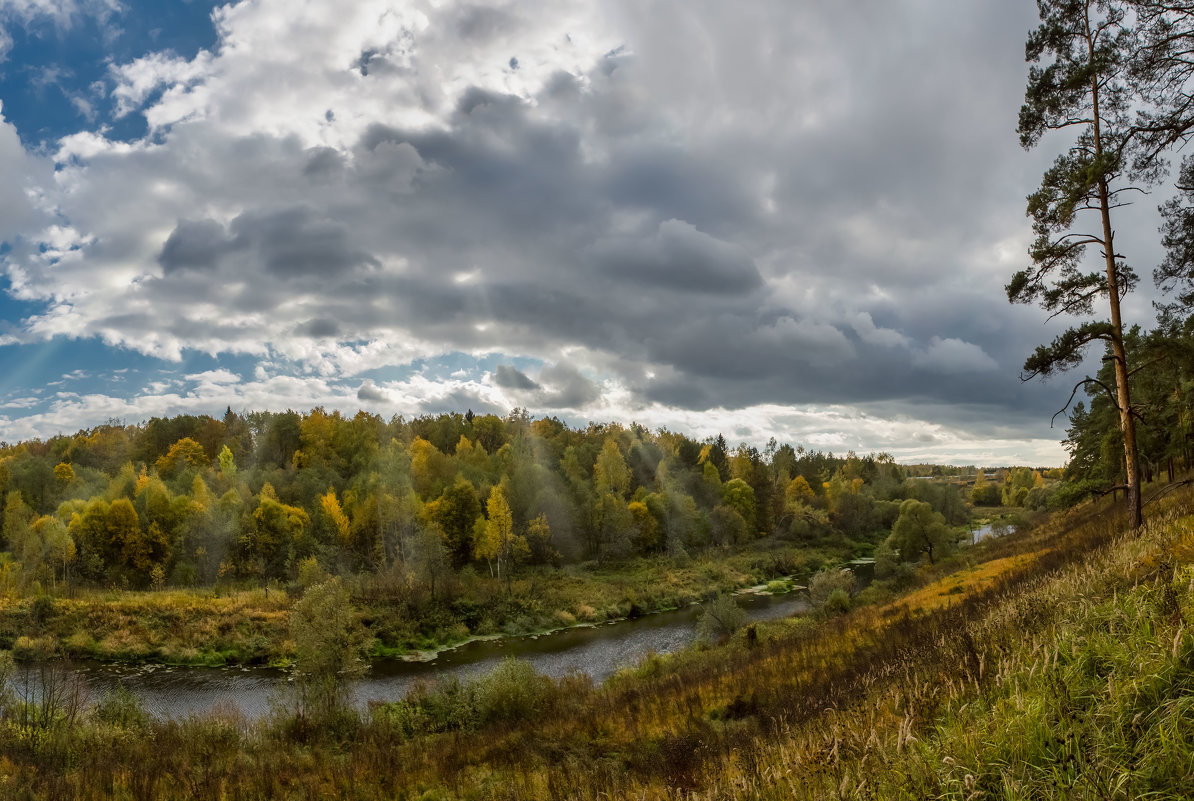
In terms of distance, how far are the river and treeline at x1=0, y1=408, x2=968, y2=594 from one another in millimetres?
11477

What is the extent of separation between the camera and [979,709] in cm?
514

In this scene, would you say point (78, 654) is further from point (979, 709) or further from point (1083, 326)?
point (1083, 326)

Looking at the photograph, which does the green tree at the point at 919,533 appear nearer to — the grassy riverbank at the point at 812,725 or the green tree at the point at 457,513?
the grassy riverbank at the point at 812,725

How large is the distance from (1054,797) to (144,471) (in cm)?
10698

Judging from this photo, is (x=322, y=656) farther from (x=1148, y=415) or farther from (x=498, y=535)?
(x=498, y=535)

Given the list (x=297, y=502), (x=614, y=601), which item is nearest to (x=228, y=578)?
(x=297, y=502)

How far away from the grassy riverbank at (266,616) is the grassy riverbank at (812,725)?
72.7ft

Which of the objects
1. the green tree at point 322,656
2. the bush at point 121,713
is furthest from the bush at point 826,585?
the bush at point 121,713

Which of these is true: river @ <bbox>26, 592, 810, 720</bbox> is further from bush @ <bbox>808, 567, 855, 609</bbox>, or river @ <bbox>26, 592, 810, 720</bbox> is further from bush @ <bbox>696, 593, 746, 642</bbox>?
bush @ <bbox>808, 567, 855, 609</bbox>

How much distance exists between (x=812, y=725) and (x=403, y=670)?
35554mm

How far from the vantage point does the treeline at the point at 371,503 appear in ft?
191

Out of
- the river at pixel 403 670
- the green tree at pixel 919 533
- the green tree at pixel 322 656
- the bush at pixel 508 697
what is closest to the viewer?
the bush at pixel 508 697

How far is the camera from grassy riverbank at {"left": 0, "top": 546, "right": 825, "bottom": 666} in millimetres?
40406

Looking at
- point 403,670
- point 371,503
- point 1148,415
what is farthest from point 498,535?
point 1148,415
